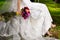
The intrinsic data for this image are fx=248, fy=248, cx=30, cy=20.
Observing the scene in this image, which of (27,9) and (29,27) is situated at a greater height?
(27,9)

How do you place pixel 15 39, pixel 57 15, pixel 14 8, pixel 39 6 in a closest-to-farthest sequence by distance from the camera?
1. pixel 15 39
2. pixel 14 8
3. pixel 39 6
4. pixel 57 15

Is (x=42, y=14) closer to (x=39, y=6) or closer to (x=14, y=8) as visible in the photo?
(x=39, y=6)

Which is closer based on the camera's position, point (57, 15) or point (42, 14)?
point (42, 14)

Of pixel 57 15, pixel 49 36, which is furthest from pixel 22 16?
pixel 57 15

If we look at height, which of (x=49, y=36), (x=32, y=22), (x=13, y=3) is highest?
(x=13, y=3)

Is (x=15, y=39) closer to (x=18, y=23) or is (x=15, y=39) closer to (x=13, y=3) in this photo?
(x=18, y=23)

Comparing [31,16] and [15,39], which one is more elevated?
[31,16]

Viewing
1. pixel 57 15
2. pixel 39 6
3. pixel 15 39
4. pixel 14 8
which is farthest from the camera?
pixel 57 15

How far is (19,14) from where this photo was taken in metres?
4.80

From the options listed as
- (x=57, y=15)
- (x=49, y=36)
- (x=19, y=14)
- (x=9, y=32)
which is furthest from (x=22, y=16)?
(x=57, y=15)

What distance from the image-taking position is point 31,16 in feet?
16.1

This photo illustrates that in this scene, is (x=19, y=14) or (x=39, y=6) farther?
(x=39, y=6)

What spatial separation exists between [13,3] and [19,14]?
10.8 inches

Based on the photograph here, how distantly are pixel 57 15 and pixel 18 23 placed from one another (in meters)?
2.44
